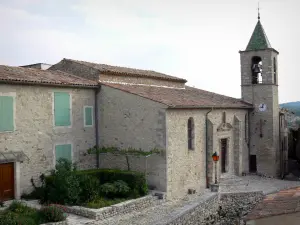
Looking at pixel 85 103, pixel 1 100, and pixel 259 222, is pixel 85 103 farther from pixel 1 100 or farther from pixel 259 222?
pixel 259 222

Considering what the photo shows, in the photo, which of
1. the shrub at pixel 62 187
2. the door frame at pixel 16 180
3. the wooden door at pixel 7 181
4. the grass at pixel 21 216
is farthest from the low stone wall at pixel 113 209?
the wooden door at pixel 7 181

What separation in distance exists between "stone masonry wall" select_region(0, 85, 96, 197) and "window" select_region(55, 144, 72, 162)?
0.21 meters

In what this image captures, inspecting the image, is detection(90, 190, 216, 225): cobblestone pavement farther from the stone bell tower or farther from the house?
the stone bell tower

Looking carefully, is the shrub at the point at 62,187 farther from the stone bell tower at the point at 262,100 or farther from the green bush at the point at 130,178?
the stone bell tower at the point at 262,100

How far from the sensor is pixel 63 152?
1703 centimetres

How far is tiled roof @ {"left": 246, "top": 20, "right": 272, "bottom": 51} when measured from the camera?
85.3 feet

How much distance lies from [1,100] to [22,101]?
106 centimetres

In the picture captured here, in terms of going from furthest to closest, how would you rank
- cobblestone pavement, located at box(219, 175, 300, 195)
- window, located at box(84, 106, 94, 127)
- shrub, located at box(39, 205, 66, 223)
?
cobblestone pavement, located at box(219, 175, 300, 195), window, located at box(84, 106, 94, 127), shrub, located at box(39, 205, 66, 223)

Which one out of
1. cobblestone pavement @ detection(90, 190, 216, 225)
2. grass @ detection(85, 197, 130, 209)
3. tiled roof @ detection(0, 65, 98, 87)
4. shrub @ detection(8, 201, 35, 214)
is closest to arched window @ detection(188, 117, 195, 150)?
cobblestone pavement @ detection(90, 190, 216, 225)

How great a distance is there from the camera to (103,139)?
1888 centimetres

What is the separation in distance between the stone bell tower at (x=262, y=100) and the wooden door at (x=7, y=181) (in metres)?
17.3

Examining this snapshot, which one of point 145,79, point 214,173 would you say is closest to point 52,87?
point 145,79

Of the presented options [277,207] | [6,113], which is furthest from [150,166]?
[277,207]

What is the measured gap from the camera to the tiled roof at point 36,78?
48.8ft
